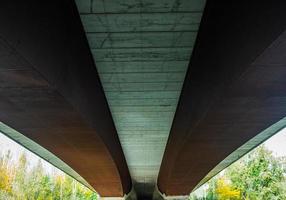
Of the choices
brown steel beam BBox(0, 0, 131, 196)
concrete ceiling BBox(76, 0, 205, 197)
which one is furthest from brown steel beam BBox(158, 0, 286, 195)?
brown steel beam BBox(0, 0, 131, 196)

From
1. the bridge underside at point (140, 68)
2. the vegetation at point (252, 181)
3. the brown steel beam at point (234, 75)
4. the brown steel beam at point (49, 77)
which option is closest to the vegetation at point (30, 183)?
the vegetation at point (252, 181)

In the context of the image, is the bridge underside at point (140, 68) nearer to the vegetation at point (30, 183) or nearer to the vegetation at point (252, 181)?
the vegetation at point (30, 183)

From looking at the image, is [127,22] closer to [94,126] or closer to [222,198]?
[94,126]

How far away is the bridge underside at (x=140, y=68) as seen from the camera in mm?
4812

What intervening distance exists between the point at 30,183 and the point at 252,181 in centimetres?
2529

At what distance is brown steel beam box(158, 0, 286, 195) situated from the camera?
472 centimetres

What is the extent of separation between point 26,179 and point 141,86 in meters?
32.4

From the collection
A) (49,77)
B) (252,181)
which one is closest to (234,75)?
(49,77)

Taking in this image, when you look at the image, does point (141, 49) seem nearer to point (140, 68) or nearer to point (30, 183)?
point (140, 68)

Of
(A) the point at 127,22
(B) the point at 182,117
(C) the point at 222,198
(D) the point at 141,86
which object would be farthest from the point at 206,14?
(C) the point at 222,198

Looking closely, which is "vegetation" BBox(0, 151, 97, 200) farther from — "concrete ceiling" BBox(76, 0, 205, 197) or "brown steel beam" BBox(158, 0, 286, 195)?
"brown steel beam" BBox(158, 0, 286, 195)

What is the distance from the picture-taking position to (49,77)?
5.37 metres

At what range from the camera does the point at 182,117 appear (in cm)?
1049

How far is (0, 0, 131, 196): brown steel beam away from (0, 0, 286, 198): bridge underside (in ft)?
0.06
